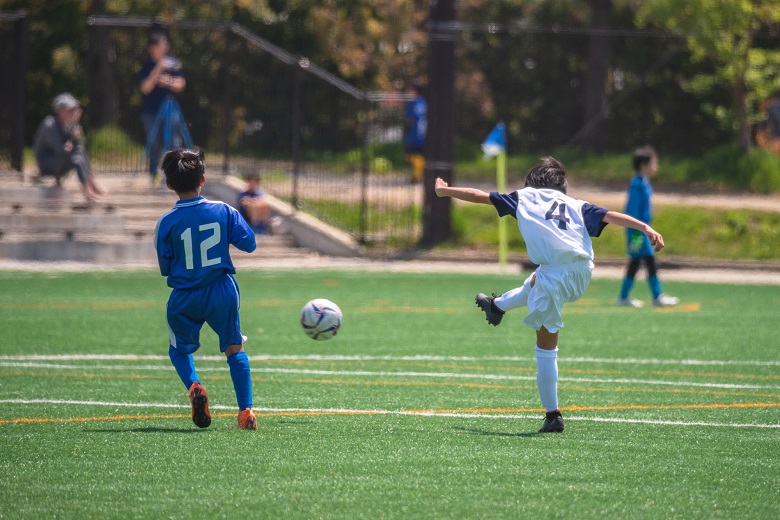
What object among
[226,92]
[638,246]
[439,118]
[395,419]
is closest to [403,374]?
[395,419]

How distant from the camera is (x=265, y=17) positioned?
104ft

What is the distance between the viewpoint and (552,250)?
288 inches

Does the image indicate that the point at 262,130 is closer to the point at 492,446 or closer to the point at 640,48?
the point at 640,48

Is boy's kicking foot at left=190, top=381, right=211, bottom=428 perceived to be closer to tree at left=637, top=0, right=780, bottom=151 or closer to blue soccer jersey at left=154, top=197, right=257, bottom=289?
blue soccer jersey at left=154, top=197, right=257, bottom=289

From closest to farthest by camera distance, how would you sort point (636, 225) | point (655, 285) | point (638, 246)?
point (636, 225), point (638, 246), point (655, 285)

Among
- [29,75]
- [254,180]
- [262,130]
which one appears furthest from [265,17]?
[254,180]

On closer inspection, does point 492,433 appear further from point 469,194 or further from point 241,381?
point 241,381

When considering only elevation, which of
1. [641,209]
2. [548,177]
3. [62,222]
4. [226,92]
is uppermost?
[226,92]

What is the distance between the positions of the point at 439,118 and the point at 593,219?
15533 mm

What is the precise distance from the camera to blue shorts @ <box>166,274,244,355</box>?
7.39 metres

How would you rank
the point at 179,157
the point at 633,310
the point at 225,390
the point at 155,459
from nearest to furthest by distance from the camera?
1. the point at 155,459
2. the point at 179,157
3. the point at 225,390
4. the point at 633,310

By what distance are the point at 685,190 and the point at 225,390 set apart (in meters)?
18.0

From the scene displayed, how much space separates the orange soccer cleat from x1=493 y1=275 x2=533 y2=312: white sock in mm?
1665

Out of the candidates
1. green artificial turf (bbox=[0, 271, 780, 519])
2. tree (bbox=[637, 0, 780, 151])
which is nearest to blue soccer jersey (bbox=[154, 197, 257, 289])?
green artificial turf (bbox=[0, 271, 780, 519])
